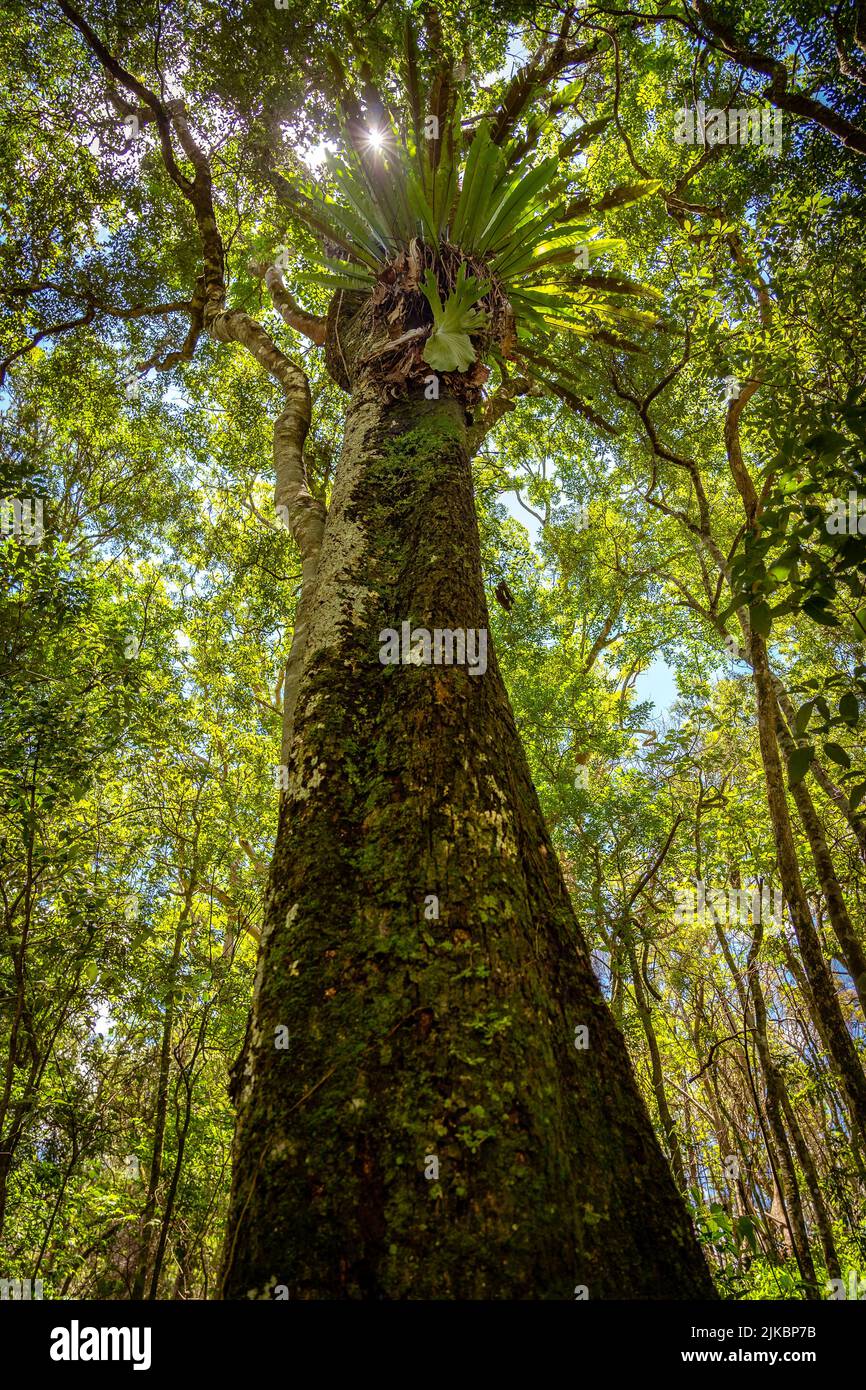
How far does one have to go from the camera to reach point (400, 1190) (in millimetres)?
847

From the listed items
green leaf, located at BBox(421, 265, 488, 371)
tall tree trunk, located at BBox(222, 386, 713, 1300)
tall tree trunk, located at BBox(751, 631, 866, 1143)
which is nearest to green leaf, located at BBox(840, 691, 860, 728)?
tall tree trunk, located at BBox(222, 386, 713, 1300)

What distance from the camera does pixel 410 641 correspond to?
1669mm

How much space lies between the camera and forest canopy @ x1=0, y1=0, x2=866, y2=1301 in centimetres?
99

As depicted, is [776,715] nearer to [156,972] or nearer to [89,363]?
[156,972]

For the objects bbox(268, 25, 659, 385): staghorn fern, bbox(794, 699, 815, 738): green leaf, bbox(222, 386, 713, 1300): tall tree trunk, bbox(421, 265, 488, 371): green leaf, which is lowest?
bbox(222, 386, 713, 1300): tall tree trunk

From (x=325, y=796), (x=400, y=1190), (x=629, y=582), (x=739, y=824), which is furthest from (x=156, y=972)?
(x=629, y=582)

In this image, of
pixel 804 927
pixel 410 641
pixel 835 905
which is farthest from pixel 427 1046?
pixel 835 905

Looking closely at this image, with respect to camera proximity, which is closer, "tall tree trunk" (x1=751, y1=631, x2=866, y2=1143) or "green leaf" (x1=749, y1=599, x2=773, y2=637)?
"green leaf" (x1=749, y1=599, x2=773, y2=637)

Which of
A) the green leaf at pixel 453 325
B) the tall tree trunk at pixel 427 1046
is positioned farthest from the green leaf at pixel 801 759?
the green leaf at pixel 453 325

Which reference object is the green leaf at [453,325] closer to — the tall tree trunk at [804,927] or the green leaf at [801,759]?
the tall tree trunk at [804,927]

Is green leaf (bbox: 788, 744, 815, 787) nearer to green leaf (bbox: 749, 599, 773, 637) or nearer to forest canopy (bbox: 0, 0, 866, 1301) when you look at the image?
forest canopy (bbox: 0, 0, 866, 1301)

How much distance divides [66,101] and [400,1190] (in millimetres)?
7799

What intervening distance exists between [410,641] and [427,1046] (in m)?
0.97

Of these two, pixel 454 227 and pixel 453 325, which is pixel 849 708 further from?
pixel 454 227
